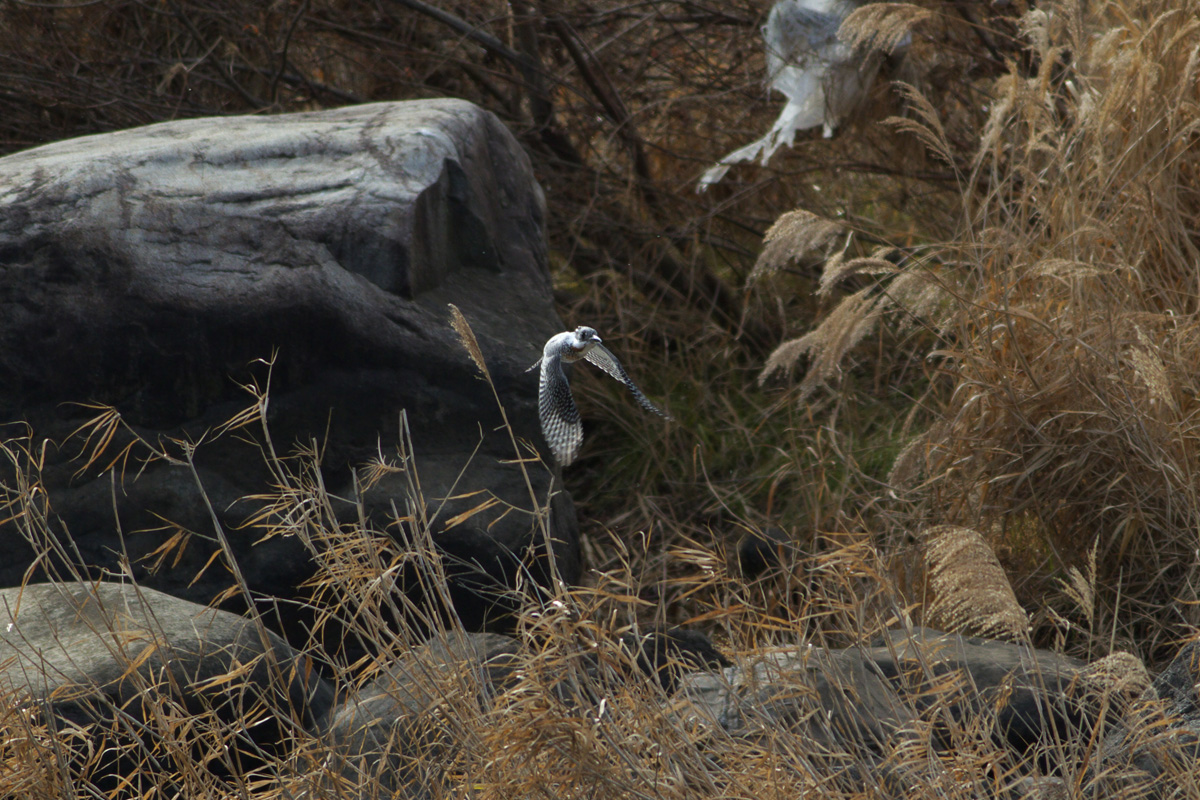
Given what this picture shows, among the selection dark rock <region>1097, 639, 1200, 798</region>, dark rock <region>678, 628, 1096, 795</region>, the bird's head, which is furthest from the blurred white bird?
the bird's head

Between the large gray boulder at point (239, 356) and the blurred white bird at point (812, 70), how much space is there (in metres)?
1.73

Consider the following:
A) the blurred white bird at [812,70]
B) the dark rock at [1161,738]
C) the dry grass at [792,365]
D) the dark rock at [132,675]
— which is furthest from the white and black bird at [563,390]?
the blurred white bird at [812,70]

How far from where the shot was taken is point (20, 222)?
9.41 ft

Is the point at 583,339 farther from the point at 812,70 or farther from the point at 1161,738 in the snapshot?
the point at 812,70

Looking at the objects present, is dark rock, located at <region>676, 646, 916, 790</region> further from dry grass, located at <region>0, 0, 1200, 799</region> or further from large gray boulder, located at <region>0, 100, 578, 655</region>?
large gray boulder, located at <region>0, 100, 578, 655</region>

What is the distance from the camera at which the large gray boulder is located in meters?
2.82

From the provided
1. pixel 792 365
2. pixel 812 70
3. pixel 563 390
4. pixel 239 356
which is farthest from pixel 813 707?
pixel 812 70

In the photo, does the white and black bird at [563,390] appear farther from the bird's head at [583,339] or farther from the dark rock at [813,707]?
the dark rock at [813,707]

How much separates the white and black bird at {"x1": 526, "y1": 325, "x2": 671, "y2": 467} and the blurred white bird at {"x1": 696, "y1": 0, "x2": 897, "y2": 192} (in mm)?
2705

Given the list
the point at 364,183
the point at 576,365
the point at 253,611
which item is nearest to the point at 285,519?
the point at 253,611

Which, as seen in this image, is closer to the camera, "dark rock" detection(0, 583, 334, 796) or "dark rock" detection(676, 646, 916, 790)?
"dark rock" detection(676, 646, 916, 790)

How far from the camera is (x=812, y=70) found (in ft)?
14.4

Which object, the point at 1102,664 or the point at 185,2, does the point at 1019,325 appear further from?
the point at 185,2

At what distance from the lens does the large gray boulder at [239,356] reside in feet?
9.26
